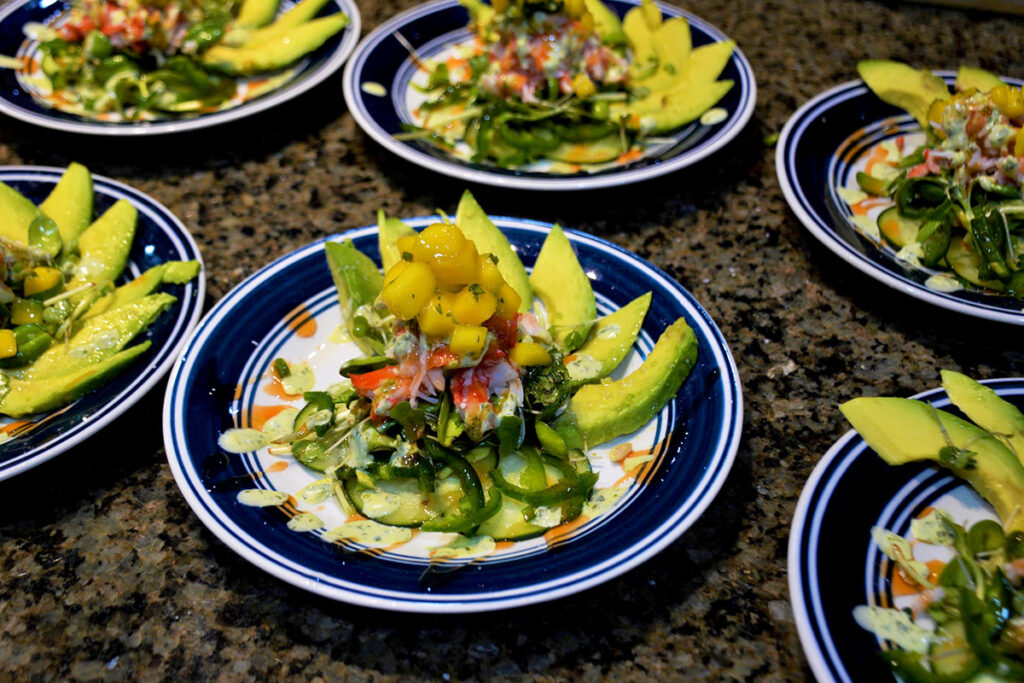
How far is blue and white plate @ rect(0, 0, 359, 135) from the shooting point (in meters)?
2.04

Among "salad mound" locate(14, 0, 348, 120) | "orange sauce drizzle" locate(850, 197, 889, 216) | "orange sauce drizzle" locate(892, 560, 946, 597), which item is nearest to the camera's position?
"orange sauce drizzle" locate(892, 560, 946, 597)

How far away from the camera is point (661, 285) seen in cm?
148

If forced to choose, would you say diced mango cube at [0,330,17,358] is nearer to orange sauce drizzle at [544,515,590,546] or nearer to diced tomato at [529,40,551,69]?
orange sauce drizzle at [544,515,590,546]

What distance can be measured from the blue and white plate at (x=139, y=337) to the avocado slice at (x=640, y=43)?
1373mm

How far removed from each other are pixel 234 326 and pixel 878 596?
1184 mm

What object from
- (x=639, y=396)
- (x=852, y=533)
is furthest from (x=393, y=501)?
(x=852, y=533)

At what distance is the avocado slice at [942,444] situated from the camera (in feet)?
3.77

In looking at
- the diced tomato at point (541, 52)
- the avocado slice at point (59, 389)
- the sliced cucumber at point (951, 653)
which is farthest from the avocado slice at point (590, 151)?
the sliced cucumber at point (951, 653)

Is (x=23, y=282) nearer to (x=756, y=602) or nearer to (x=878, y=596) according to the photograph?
(x=756, y=602)

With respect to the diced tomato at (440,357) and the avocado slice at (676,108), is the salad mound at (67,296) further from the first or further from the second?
the avocado slice at (676,108)

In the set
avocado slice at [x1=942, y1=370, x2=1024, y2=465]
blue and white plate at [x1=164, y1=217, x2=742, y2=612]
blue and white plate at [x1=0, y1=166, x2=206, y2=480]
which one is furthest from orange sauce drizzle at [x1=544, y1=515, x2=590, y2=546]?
blue and white plate at [x1=0, y1=166, x2=206, y2=480]

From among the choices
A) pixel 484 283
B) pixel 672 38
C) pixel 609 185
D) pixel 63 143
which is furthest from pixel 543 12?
pixel 63 143

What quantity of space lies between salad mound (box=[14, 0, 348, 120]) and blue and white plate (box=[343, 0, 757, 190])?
0.73 feet

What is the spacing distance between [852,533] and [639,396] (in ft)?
1.31
